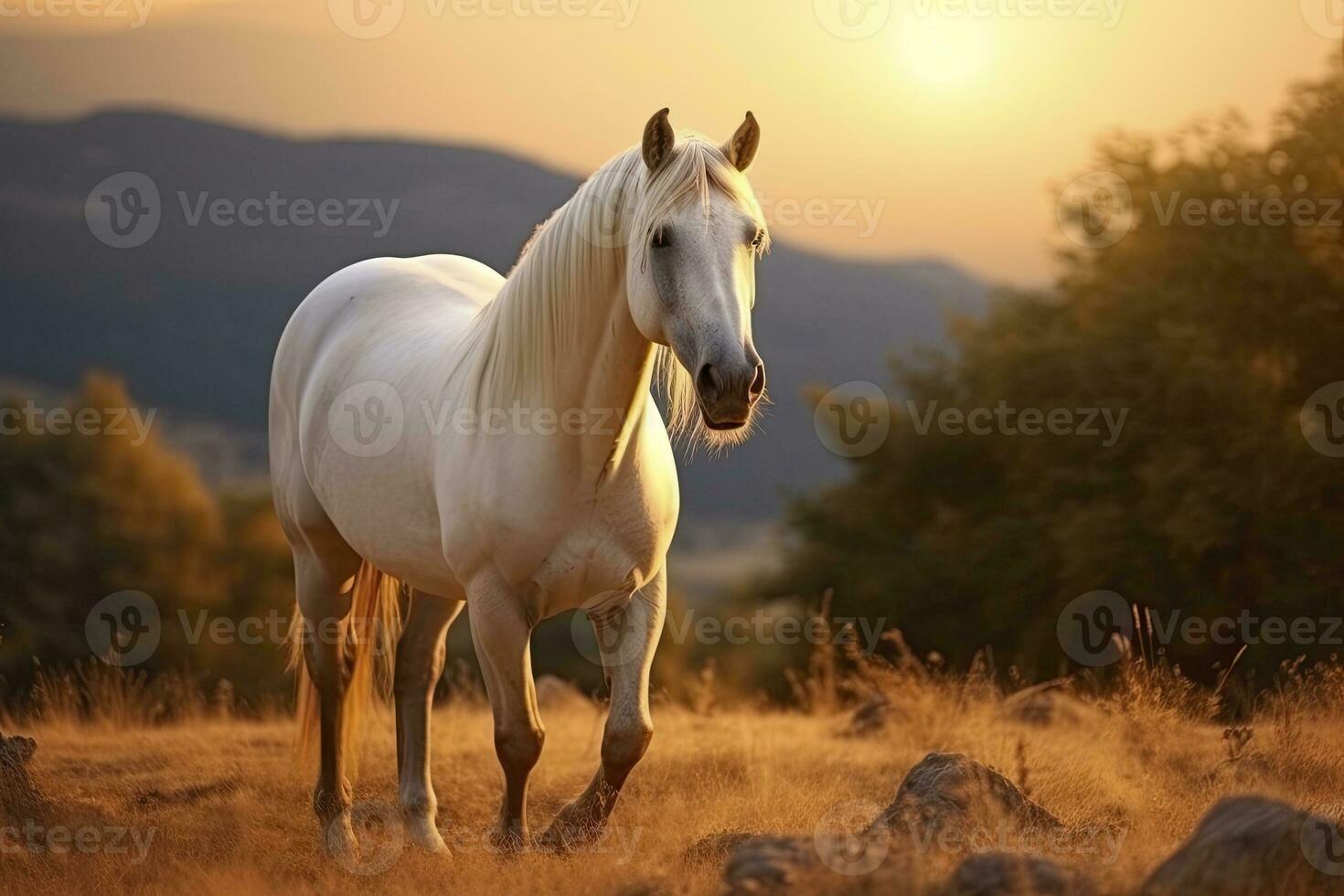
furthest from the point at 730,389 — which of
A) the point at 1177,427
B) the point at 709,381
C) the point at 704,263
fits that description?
the point at 1177,427

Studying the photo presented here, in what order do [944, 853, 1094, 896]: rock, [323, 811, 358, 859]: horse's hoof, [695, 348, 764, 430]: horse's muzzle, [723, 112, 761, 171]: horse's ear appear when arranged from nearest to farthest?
[944, 853, 1094, 896]: rock < [695, 348, 764, 430]: horse's muzzle < [723, 112, 761, 171]: horse's ear < [323, 811, 358, 859]: horse's hoof

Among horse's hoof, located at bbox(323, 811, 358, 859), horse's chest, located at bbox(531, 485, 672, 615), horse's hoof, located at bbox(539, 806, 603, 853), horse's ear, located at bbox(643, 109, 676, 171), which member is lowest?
horse's hoof, located at bbox(323, 811, 358, 859)

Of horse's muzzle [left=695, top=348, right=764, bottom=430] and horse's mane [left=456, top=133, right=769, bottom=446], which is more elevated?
horse's mane [left=456, top=133, right=769, bottom=446]

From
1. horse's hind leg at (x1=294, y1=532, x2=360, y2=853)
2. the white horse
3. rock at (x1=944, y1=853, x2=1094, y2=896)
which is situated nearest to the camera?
rock at (x1=944, y1=853, x2=1094, y2=896)

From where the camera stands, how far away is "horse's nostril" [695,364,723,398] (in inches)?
150

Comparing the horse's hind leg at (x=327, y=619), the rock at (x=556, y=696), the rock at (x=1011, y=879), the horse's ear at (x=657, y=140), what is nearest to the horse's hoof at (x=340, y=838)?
the horse's hind leg at (x=327, y=619)

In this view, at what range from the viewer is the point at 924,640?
20.4m

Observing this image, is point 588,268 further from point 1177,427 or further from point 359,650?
point 1177,427

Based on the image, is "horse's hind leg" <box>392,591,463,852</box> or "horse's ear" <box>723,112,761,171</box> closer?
"horse's ear" <box>723,112,761,171</box>

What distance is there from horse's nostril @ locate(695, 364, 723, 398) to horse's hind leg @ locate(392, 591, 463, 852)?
7.94 feet

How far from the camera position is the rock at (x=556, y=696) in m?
10.7

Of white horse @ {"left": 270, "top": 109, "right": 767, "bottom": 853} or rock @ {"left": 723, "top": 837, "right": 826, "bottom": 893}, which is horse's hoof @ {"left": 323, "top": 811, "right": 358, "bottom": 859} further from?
rock @ {"left": 723, "top": 837, "right": 826, "bottom": 893}

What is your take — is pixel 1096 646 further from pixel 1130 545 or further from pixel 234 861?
pixel 234 861

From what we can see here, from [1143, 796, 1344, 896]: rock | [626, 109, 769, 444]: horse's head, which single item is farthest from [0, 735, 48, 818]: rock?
[1143, 796, 1344, 896]: rock
